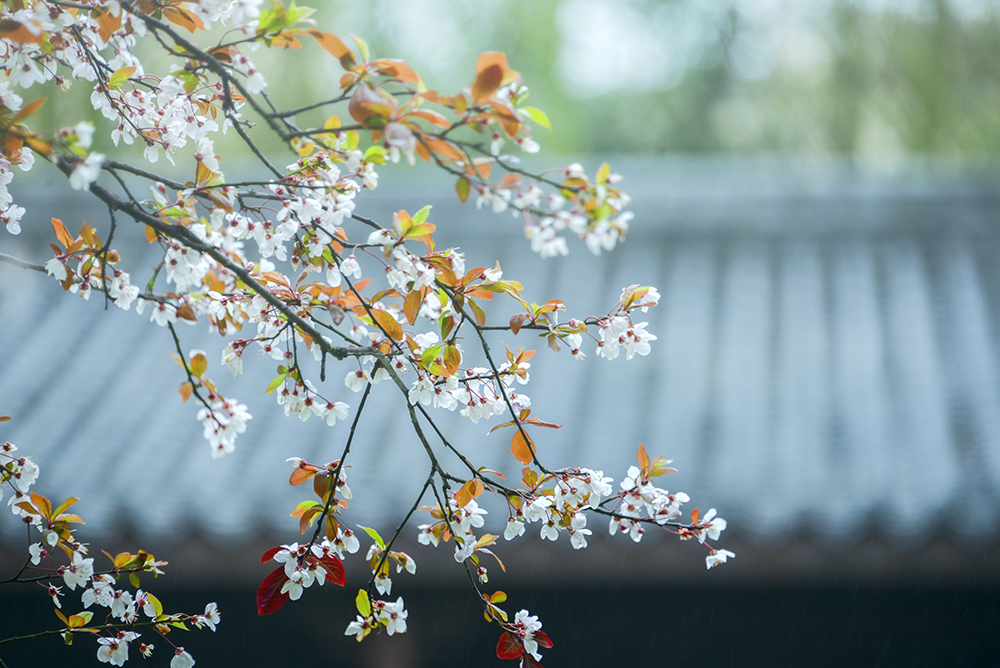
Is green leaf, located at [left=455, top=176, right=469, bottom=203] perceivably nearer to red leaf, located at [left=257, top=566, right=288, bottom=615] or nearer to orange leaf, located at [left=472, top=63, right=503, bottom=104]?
orange leaf, located at [left=472, top=63, right=503, bottom=104]

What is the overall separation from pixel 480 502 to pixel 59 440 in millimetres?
1886

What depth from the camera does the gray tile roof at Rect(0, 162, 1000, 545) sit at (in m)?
2.54

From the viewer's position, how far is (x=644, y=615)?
2758 mm

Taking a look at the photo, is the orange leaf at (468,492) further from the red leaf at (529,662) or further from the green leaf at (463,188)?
the green leaf at (463,188)

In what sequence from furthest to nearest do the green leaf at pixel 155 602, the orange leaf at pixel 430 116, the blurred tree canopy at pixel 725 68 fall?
the blurred tree canopy at pixel 725 68, the green leaf at pixel 155 602, the orange leaf at pixel 430 116

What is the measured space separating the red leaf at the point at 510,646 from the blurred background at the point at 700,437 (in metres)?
1.14

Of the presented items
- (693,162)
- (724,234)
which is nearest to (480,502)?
(724,234)

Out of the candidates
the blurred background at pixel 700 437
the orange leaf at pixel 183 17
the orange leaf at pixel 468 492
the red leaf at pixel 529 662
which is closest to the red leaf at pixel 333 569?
the orange leaf at pixel 468 492

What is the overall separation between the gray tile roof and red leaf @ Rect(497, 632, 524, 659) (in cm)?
141

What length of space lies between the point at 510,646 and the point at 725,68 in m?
10.0

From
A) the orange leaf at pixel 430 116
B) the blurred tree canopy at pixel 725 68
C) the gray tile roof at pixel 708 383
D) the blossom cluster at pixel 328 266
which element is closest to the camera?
the orange leaf at pixel 430 116

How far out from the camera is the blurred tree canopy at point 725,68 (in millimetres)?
7703

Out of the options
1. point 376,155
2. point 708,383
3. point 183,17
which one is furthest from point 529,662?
point 708,383

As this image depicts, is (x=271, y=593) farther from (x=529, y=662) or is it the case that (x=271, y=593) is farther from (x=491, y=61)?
(x=491, y=61)
